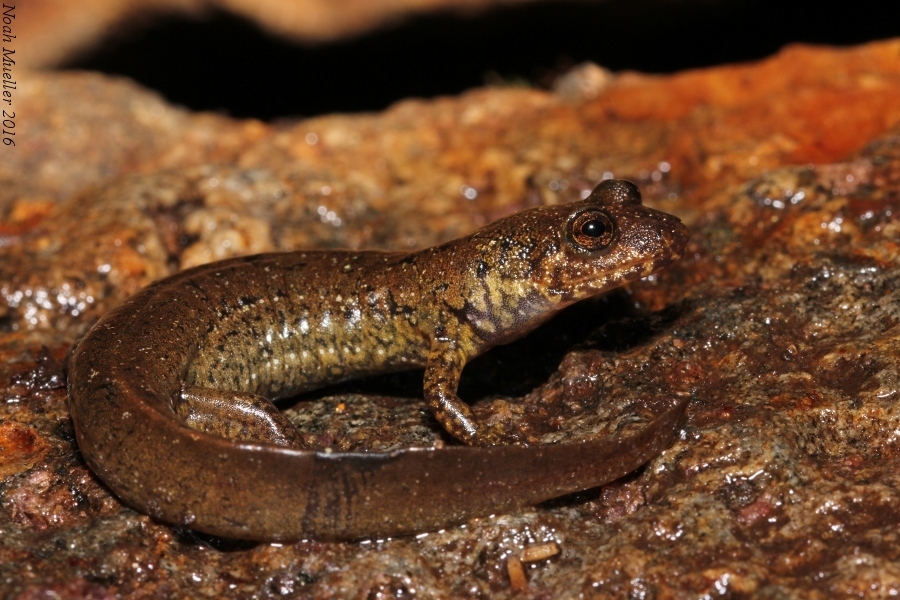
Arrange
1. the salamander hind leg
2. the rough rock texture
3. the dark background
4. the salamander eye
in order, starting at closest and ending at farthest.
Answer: the rough rock texture → the salamander hind leg → the salamander eye → the dark background

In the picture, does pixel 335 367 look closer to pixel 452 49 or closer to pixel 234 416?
pixel 234 416

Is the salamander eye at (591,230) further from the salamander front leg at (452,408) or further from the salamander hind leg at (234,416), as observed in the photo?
the salamander hind leg at (234,416)

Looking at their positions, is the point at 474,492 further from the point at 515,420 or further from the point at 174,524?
the point at 174,524

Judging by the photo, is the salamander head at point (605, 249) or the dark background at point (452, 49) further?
the dark background at point (452, 49)

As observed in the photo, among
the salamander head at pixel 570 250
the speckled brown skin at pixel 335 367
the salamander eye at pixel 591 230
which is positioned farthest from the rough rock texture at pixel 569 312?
the salamander eye at pixel 591 230

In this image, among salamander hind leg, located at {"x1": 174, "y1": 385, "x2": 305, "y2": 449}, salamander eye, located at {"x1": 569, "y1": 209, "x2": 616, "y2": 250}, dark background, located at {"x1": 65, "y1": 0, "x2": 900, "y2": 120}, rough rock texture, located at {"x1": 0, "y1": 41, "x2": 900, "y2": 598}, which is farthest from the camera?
dark background, located at {"x1": 65, "y1": 0, "x2": 900, "y2": 120}

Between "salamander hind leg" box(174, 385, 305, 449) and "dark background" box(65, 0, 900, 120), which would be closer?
"salamander hind leg" box(174, 385, 305, 449)

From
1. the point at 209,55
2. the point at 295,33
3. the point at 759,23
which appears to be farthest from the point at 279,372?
the point at 759,23

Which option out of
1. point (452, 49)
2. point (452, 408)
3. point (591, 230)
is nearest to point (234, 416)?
point (452, 408)

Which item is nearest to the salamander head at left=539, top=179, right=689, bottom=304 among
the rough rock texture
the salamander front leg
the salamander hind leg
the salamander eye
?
the salamander eye

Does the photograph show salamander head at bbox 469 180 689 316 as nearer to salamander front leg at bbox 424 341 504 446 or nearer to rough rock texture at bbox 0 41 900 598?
salamander front leg at bbox 424 341 504 446
